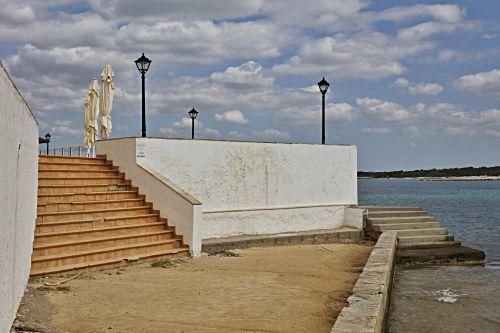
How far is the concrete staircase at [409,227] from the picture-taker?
16.0 metres

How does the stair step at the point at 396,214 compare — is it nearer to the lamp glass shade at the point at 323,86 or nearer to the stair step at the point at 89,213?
the lamp glass shade at the point at 323,86

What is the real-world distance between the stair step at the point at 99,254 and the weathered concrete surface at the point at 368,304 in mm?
4601

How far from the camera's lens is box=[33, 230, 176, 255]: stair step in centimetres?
952

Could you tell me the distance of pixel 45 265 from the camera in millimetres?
9219

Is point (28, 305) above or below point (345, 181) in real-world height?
below

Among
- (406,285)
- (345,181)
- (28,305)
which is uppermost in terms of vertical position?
(345,181)

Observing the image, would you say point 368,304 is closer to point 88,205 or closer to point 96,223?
point 96,223

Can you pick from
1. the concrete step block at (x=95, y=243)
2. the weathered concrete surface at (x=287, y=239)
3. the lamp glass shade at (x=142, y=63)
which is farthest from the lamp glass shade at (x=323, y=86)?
the concrete step block at (x=95, y=243)

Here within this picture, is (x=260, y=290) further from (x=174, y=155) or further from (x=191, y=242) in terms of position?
(x=174, y=155)

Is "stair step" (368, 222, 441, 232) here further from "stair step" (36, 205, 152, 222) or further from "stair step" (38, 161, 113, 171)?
"stair step" (38, 161, 113, 171)

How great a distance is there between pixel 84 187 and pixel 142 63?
12.5 feet

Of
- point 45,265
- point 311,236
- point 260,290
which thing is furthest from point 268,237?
point 45,265

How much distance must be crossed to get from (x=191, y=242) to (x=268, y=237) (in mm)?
3196

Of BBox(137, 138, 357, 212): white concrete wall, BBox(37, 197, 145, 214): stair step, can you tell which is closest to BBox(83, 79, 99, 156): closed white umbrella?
BBox(137, 138, 357, 212): white concrete wall
